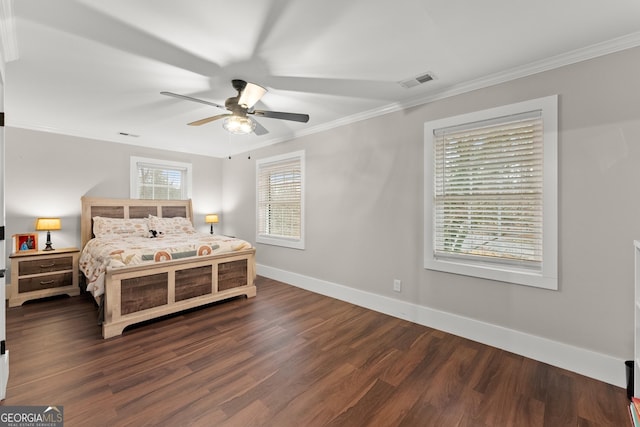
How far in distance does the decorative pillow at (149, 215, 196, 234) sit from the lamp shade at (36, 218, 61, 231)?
1.13 meters

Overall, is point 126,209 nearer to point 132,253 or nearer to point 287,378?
point 132,253

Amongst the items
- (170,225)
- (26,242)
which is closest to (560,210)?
(170,225)

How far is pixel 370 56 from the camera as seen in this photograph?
2223mm

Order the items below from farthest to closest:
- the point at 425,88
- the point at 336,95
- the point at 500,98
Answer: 1. the point at 336,95
2. the point at 425,88
3. the point at 500,98

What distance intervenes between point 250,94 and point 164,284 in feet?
7.49

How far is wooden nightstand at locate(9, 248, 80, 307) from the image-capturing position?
3.42 metres

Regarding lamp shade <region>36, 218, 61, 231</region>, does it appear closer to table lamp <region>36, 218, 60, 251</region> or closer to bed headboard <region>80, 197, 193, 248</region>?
table lamp <region>36, 218, 60, 251</region>

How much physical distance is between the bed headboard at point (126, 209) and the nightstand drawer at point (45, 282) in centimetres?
65

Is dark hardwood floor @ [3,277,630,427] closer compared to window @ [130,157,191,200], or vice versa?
dark hardwood floor @ [3,277,630,427]

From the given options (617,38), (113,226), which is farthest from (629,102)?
(113,226)

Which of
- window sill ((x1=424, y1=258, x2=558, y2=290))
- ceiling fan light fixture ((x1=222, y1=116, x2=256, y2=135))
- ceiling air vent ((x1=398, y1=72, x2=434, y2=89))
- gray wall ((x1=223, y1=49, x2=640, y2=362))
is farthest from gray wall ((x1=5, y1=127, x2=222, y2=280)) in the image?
window sill ((x1=424, y1=258, x2=558, y2=290))

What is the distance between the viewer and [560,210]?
2236 millimetres

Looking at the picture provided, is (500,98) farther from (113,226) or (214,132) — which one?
(113,226)

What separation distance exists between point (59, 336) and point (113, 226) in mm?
2059
